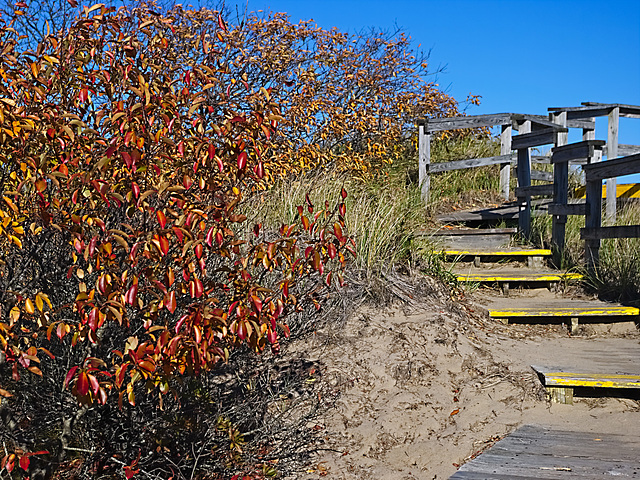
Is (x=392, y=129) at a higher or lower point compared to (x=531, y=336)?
higher

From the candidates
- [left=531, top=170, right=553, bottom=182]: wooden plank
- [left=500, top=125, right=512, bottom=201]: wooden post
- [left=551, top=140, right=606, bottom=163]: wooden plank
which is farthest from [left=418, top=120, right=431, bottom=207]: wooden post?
[left=551, top=140, right=606, bottom=163]: wooden plank

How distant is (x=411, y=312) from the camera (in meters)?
5.94

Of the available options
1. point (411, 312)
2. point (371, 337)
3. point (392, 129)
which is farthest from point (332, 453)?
point (392, 129)

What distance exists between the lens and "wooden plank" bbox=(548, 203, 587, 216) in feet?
25.1

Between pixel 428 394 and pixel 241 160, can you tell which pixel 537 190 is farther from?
pixel 241 160

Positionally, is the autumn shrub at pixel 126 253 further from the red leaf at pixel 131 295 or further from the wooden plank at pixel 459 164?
the wooden plank at pixel 459 164

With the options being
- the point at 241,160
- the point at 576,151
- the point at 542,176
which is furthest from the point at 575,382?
the point at 542,176

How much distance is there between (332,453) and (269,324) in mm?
2185

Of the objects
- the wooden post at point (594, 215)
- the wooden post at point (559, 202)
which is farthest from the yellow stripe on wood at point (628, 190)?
the wooden post at point (594, 215)

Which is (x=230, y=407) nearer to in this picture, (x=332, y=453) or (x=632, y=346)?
(x=332, y=453)

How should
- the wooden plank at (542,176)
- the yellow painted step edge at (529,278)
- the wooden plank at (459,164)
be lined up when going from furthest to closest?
the wooden plank at (542,176) < the wooden plank at (459,164) < the yellow painted step edge at (529,278)

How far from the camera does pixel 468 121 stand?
11.8m

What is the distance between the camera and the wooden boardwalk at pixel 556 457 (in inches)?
143

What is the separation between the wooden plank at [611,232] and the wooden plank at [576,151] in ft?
3.01
